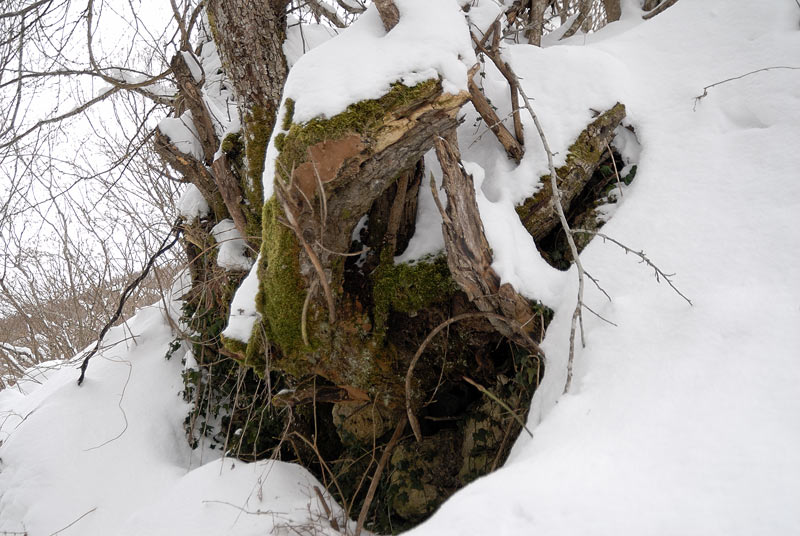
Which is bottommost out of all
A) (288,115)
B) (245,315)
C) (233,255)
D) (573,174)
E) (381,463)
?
(381,463)

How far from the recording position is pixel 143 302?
8016 mm

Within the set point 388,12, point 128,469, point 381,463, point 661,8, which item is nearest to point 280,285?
point 381,463

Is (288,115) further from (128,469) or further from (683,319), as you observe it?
(128,469)

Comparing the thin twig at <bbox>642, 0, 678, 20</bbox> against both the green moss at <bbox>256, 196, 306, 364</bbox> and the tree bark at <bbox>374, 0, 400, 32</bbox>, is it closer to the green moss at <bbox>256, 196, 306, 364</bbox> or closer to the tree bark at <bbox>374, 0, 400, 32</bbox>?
the tree bark at <bbox>374, 0, 400, 32</bbox>

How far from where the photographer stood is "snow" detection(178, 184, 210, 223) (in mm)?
3406

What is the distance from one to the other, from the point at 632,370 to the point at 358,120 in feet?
4.65

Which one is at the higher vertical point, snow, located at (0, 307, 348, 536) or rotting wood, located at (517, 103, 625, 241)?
rotting wood, located at (517, 103, 625, 241)

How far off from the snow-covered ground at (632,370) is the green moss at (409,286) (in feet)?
0.59

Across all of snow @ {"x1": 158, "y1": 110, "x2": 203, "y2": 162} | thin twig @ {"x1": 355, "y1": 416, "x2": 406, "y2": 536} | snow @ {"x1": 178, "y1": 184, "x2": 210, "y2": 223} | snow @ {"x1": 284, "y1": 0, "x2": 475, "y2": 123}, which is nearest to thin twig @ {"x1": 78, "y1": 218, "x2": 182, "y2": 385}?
snow @ {"x1": 178, "y1": 184, "x2": 210, "y2": 223}

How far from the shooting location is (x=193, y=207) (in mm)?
3430

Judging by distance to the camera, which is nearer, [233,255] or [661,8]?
[233,255]

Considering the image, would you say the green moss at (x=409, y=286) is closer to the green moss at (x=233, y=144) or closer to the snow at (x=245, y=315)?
the snow at (x=245, y=315)

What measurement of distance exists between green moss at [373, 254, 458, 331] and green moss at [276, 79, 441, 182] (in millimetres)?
800

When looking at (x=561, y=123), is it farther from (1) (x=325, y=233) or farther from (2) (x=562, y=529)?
(2) (x=562, y=529)
